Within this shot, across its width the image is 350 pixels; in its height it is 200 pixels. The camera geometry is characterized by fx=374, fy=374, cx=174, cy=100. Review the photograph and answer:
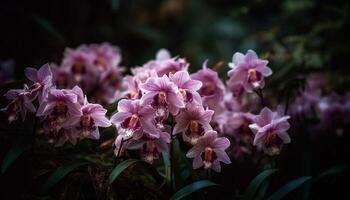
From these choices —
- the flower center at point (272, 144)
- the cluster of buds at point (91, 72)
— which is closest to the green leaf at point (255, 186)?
the flower center at point (272, 144)

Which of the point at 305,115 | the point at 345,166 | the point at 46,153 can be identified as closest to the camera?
the point at 46,153

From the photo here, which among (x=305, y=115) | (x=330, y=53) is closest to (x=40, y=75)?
(x=305, y=115)

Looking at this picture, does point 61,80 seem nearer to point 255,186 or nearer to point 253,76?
point 253,76

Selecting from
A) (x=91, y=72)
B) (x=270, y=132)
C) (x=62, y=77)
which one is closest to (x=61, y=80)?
(x=62, y=77)

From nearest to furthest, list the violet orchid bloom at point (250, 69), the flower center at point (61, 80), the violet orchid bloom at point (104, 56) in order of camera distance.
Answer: the violet orchid bloom at point (250, 69)
the flower center at point (61, 80)
the violet orchid bloom at point (104, 56)

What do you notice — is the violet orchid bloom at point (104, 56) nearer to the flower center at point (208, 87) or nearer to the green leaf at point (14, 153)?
the flower center at point (208, 87)

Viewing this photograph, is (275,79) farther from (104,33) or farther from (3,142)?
(104,33)
